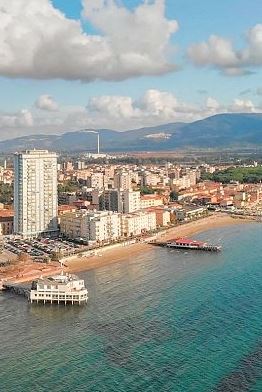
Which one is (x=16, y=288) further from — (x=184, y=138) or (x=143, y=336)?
(x=184, y=138)

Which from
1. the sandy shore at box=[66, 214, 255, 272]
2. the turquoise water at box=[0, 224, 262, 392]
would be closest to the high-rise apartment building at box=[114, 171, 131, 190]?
the sandy shore at box=[66, 214, 255, 272]

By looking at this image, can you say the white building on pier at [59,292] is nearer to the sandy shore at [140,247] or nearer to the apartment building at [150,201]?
the sandy shore at [140,247]

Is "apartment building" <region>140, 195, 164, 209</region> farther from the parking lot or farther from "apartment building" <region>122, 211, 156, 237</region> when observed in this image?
the parking lot

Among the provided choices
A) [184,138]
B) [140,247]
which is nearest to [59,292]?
[140,247]

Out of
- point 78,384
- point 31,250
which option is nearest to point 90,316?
point 78,384

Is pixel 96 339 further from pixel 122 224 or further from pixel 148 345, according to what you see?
pixel 122 224
